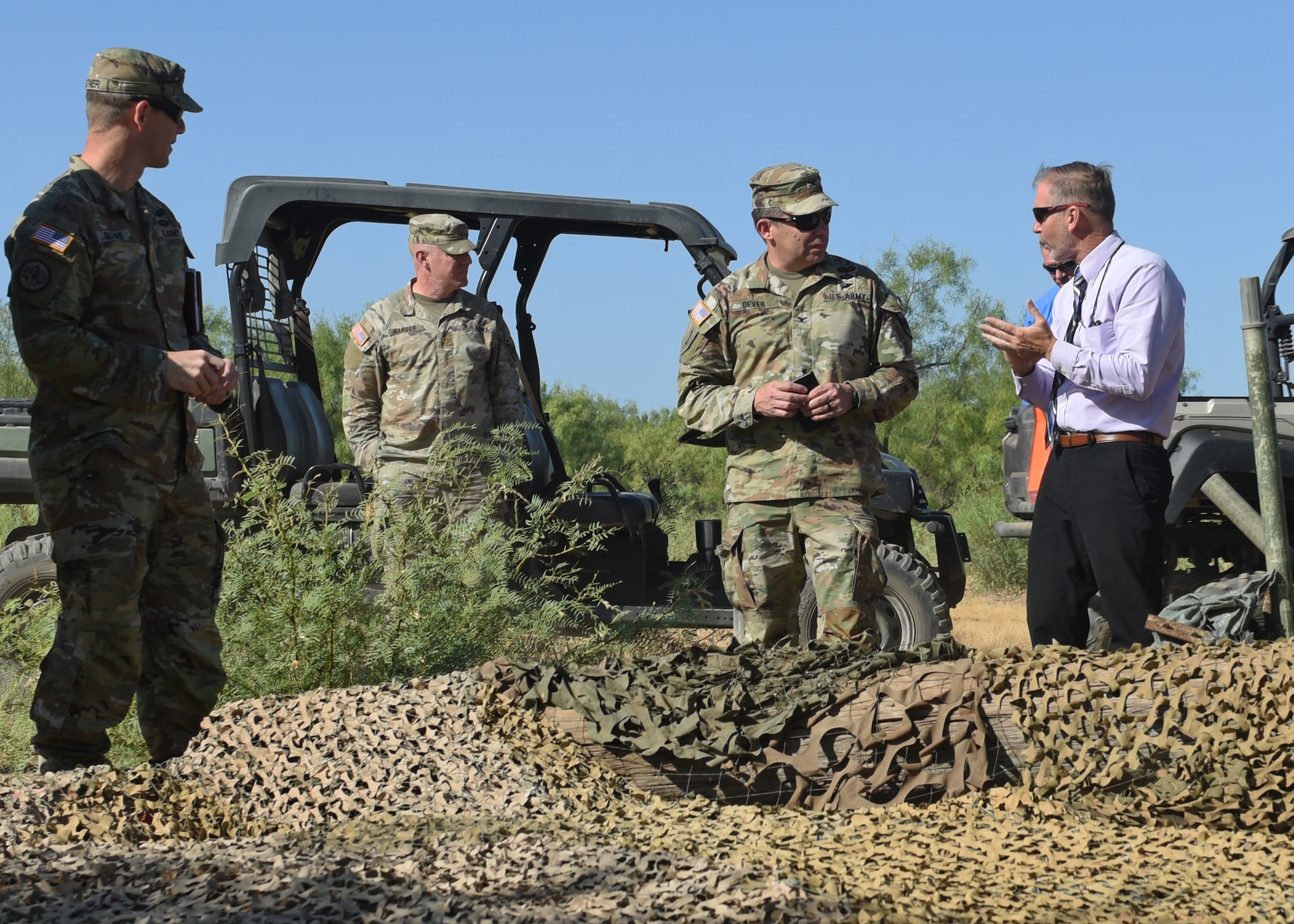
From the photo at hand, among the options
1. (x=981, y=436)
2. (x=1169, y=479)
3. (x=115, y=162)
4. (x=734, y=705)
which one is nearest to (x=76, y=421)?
(x=115, y=162)

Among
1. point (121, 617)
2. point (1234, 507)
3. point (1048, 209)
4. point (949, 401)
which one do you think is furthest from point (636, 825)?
point (949, 401)

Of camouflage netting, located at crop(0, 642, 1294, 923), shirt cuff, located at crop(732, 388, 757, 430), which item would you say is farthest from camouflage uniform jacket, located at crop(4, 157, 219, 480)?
shirt cuff, located at crop(732, 388, 757, 430)

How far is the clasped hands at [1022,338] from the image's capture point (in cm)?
368

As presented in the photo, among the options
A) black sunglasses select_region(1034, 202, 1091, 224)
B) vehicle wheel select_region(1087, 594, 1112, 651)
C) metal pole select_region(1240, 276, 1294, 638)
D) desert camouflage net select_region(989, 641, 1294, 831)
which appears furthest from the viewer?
vehicle wheel select_region(1087, 594, 1112, 651)

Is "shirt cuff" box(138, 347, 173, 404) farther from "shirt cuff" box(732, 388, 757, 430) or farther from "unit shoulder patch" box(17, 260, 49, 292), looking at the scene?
"shirt cuff" box(732, 388, 757, 430)

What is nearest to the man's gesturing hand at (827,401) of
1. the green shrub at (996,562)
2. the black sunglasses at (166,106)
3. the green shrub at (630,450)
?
the black sunglasses at (166,106)

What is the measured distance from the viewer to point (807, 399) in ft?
13.3

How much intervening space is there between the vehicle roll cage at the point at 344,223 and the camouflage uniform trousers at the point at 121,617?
257 cm

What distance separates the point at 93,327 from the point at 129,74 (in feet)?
2.01

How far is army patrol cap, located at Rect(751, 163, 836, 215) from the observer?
164 inches

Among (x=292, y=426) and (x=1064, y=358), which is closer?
(x=1064, y=358)

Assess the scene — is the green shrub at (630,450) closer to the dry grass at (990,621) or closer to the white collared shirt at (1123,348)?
the dry grass at (990,621)

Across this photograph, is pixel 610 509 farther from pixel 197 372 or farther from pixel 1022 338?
pixel 197 372

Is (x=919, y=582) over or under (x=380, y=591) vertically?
under
